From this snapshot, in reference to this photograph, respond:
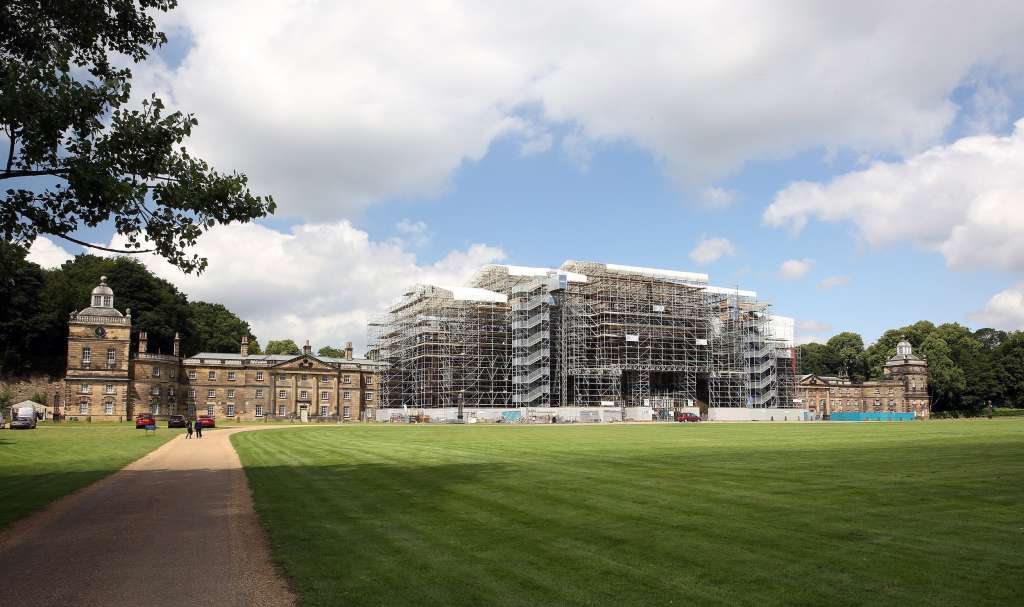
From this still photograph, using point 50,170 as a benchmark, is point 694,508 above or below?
below

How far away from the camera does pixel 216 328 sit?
118 meters


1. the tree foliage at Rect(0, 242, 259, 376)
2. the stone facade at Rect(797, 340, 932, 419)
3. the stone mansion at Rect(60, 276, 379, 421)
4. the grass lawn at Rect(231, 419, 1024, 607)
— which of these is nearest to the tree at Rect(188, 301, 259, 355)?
the tree foliage at Rect(0, 242, 259, 376)

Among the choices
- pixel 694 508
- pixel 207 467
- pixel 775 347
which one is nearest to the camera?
pixel 694 508

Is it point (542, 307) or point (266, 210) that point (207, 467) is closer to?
point (266, 210)

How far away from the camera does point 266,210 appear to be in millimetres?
16281

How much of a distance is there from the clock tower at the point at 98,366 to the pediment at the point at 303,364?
1739 centimetres

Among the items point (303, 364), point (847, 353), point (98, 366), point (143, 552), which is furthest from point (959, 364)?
point (143, 552)

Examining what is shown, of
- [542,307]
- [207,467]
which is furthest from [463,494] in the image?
[542,307]

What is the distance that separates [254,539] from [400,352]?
84732 mm

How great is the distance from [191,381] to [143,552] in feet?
282

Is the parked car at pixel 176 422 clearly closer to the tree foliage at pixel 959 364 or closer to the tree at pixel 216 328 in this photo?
the tree at pixel 216 328

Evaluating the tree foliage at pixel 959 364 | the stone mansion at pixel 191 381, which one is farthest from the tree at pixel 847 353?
the stone mansion at pixel 191 381

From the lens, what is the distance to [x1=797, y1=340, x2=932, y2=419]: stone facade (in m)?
118

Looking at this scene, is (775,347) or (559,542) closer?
(559,542)
